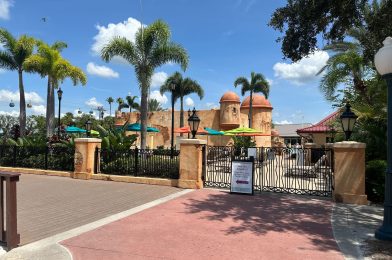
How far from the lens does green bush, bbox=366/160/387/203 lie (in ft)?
31.2

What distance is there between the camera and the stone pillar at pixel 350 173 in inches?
355

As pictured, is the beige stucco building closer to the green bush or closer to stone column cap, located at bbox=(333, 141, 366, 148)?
the green bush

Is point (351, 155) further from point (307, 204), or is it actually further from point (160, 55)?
point (160, 55)

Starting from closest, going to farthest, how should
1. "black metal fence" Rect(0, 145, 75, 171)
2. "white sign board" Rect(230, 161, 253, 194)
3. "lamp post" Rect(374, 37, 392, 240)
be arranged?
"lamp post" Rect(374, 37, 392, 240) → "white sign board" Rect(230, 161, 253, 194) → "black metal fence" Rect(0, 145, 75, 171)

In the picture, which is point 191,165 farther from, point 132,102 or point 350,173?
point 132,102

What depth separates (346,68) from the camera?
16828mm

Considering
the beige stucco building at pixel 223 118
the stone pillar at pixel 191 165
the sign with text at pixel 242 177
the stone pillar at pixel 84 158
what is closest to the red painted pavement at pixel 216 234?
the sign with text at pixel 242 177

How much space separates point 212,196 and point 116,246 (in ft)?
15.3

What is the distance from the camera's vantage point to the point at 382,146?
10.4 m

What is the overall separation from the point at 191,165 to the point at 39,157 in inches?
303

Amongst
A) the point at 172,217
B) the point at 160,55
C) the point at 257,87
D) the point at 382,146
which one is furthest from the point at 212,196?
the point at 257,87

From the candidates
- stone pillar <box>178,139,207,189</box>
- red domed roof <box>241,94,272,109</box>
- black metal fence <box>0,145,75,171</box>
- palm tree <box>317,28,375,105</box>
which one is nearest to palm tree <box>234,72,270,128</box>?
red domed roof <box>241,94,272,109</box>

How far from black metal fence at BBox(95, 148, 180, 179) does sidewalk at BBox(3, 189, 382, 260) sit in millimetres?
3166

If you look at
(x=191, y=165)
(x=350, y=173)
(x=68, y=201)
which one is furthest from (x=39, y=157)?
(x=350, y=173)
